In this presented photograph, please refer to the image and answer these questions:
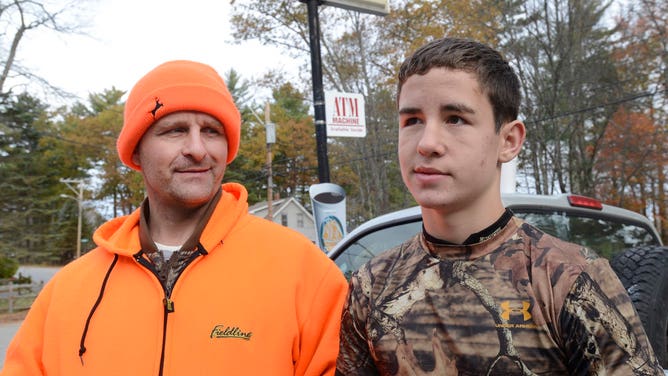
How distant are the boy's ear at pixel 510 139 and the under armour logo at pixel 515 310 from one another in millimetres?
411

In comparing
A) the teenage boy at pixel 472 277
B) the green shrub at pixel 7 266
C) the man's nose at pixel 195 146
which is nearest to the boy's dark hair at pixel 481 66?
the teenage boy at pixel 472 277

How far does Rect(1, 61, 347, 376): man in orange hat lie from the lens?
1961mm

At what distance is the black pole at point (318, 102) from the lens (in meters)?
8.93

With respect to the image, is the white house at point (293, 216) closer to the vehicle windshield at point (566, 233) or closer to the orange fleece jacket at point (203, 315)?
the vehicle windshield at point (566, 233)

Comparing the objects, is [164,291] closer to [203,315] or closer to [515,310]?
[203,315]

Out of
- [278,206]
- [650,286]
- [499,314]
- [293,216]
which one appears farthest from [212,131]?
[293,216]

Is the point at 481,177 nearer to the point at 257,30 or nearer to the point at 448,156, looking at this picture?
the point at 448,156

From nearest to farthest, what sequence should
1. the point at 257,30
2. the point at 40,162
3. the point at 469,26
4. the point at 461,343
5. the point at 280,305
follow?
the point at 461,343
the point at 280,305
the point at 257,30
the point at 469,26
the point at 40,162

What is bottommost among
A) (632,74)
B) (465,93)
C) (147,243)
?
(147,243)

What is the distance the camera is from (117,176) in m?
57.6

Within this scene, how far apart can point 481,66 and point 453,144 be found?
23 centimetres

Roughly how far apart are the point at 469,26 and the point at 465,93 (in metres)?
19.5

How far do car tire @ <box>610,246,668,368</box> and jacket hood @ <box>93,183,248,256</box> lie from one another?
195 centimetres

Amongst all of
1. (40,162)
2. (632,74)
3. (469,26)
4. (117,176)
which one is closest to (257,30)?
(469,26)
